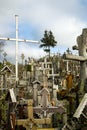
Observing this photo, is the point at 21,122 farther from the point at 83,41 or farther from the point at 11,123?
the point at 83,41

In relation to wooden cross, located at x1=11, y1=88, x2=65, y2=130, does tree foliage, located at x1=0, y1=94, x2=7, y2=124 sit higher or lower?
lower


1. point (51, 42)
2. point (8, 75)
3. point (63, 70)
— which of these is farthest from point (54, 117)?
point (51, 42)

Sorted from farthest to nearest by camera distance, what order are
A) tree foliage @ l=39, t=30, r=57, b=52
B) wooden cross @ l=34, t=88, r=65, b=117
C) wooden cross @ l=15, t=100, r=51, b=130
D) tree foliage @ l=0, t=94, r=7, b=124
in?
tree foliage @ l=39, t=30, r=57, b=52 → tree foliage @ l=0, t=94, r=7, b=124 → wooden cross @ l=34, t=88, r=65, b=117 → wooden cross @ l=15, t=100, r=51, b=130

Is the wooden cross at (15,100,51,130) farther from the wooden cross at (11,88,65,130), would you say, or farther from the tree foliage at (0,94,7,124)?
the tree foliage at (0,94,7,124)

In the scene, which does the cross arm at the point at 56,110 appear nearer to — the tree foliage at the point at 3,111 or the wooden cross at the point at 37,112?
the wooden cross at the point at 37,112

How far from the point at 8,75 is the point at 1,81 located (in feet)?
5.49

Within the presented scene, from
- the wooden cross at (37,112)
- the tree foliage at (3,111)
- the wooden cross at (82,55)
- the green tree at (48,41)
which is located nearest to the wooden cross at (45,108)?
the wooden cross at (37,112)

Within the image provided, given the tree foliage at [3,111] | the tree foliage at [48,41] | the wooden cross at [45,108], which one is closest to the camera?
the wooden cross at [45,108]

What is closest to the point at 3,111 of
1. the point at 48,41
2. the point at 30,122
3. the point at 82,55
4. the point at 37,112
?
the point at 37,112

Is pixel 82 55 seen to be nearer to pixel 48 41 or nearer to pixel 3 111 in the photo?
pixel 3 111

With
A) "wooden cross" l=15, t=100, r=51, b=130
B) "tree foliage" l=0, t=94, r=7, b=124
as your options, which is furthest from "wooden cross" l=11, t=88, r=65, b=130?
"tree foliage" l=0, t=94, r=7, b=124

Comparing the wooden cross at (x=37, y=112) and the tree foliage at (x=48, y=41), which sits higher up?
the tree foliage at (x=48, y=41)

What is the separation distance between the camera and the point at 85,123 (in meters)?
7.68

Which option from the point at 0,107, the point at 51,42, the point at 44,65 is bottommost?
the point at 0,107
